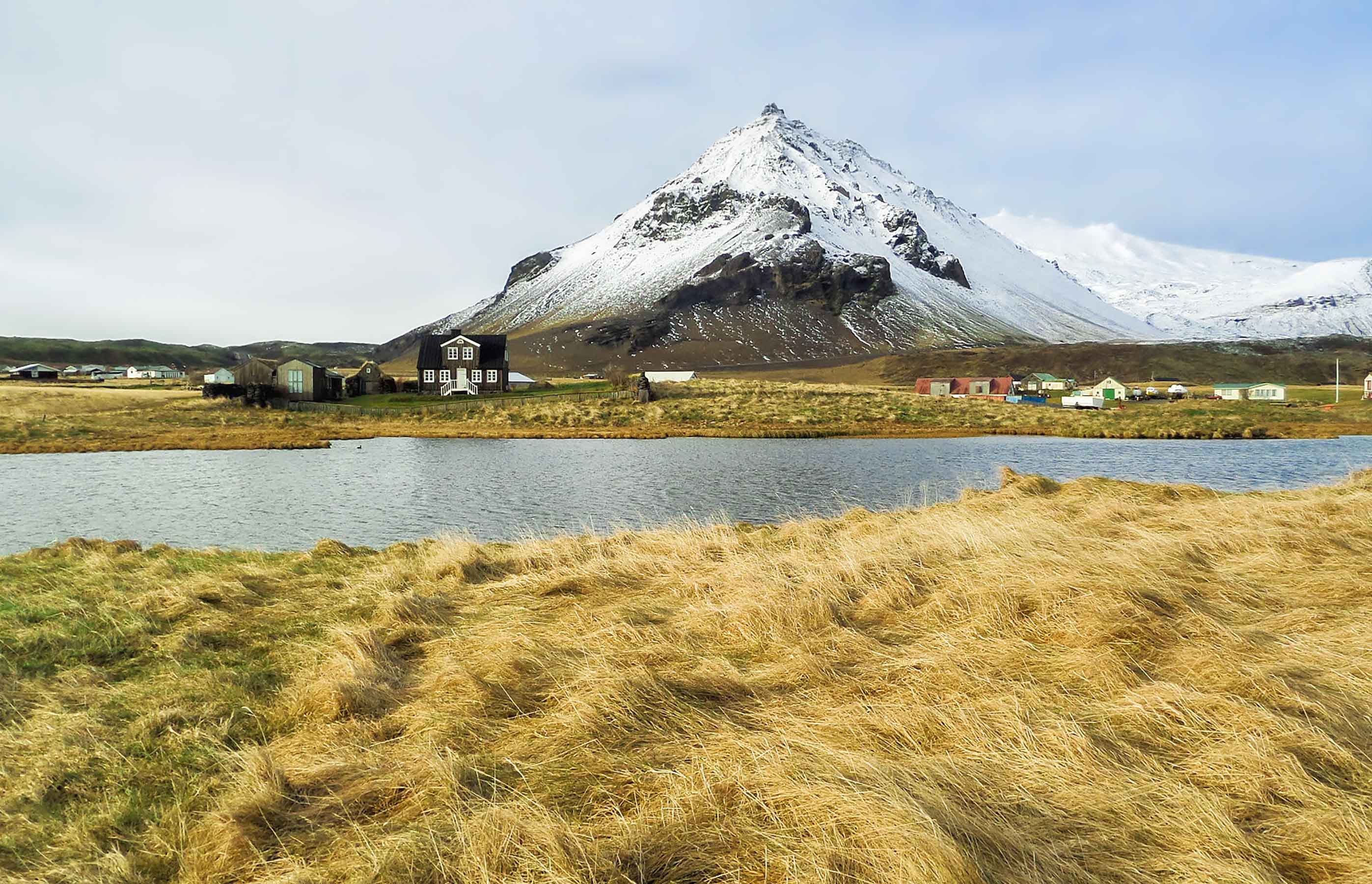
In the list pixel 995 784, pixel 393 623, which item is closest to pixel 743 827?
pixel 995 784

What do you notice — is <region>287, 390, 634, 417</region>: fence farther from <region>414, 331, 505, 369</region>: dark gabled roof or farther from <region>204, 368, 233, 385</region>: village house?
<region>204, 368, 233, 385</region>: village house

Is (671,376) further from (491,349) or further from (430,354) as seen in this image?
(430,354)

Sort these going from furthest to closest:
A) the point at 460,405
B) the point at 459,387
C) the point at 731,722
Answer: the point at 459,387 → the point at 460,405 → the point at 731,722

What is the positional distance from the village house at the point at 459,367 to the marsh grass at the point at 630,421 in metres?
10.1

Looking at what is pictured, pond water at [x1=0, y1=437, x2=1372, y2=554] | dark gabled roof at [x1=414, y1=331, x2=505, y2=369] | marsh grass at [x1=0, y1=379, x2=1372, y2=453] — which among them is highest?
dark gabled roof at [x1=414, y1=331, x2=505, y2=369]

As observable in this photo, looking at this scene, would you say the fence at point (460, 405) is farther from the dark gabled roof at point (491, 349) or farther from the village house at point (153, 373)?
the village house at point (153, 373)

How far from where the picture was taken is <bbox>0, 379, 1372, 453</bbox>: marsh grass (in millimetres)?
46219

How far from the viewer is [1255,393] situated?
9500 centimetres

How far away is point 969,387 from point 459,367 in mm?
61907

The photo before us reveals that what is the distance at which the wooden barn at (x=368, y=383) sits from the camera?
257 ft

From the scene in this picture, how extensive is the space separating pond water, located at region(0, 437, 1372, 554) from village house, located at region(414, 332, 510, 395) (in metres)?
33.8

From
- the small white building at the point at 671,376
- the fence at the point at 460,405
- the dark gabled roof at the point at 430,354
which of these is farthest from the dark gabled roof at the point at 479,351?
the small white building at the point at 671,376

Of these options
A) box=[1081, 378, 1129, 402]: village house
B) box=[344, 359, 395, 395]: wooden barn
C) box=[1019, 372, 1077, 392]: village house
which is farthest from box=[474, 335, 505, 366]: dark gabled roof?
box=[1019, 372, 1077, 392]: village house

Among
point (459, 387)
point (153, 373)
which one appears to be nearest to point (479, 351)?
point (459, 387)
